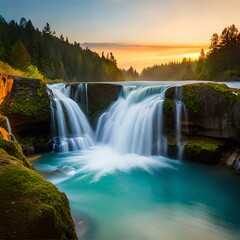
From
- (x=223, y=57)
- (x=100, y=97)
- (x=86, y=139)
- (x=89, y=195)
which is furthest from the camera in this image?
(x=223, y=57)

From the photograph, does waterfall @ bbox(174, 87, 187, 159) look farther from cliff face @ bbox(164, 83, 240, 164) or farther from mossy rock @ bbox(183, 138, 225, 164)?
mossy rock @ bbox(183, 138, 225, 164)

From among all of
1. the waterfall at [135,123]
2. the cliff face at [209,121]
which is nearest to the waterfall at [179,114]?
the cliff face at [209,121]

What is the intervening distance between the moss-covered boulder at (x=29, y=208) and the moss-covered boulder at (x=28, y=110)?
33.4 ft

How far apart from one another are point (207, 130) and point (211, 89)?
1873 millimetres

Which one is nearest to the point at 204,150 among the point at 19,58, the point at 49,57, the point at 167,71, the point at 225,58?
the point at 19,58

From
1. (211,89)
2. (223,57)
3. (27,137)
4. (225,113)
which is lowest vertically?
(27,137)

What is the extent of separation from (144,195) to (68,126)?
7637 millimetres

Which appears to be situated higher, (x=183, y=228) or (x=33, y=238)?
(x=33, y=238)

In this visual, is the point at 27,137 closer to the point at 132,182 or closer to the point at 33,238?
the point at 132,182

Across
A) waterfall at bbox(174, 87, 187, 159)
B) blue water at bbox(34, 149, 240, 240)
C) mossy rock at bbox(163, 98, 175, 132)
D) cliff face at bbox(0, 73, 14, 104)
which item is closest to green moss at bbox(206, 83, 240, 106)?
waterfall at bbox(174, 87, 187, 159)

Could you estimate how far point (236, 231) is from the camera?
22.1ft

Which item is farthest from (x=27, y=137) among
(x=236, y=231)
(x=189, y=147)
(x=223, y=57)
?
(x=223, y=57)

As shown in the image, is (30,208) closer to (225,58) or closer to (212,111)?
(212,111)

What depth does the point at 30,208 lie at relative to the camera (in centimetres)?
314
